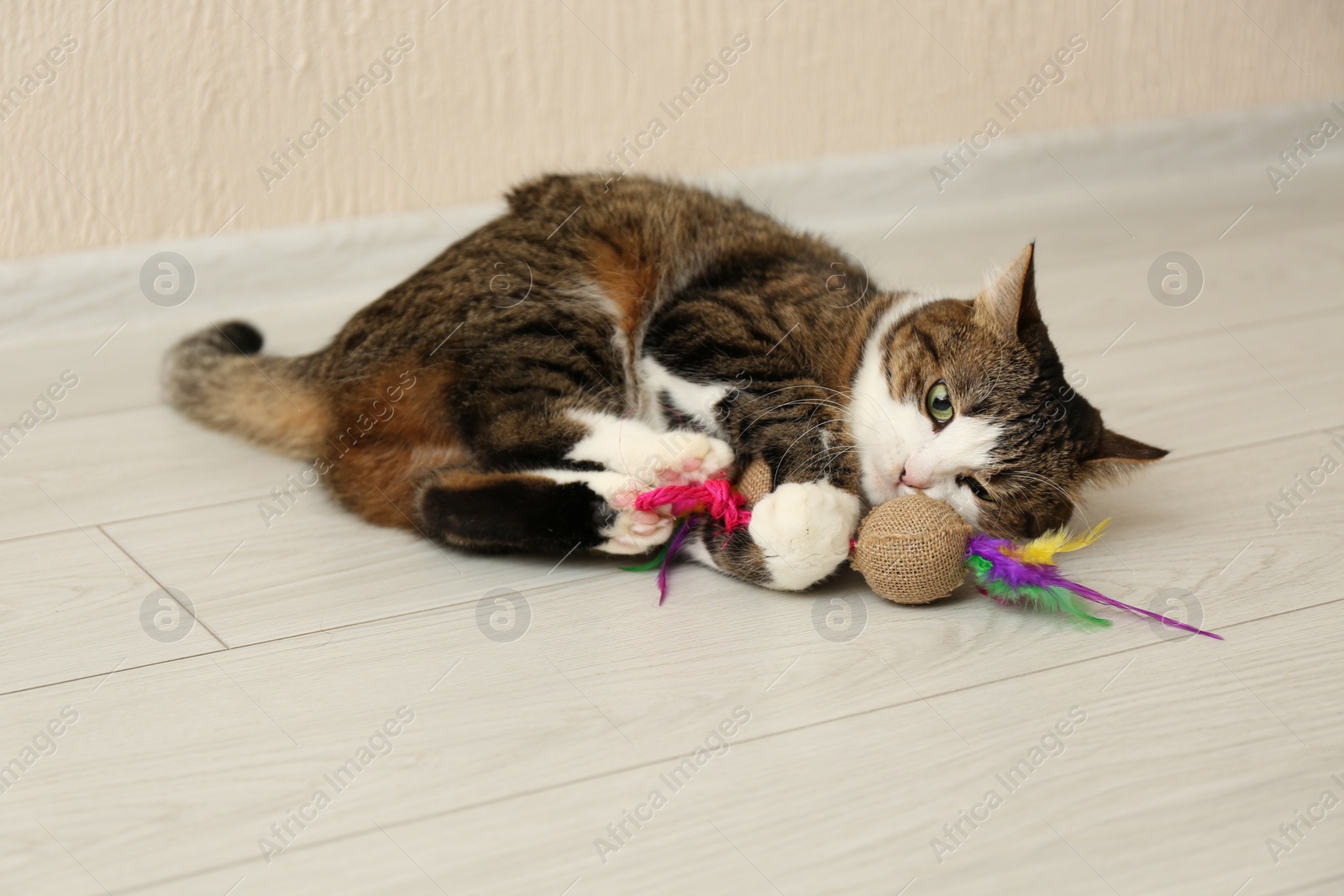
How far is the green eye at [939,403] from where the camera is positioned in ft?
4.67

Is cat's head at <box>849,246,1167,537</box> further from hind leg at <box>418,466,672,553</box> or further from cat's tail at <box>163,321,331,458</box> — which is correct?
cat's tail at <box>163,321,331,458</box>

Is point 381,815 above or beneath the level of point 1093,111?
beneath

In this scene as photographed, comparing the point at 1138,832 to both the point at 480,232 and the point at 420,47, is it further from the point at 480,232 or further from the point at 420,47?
the point at 420,47

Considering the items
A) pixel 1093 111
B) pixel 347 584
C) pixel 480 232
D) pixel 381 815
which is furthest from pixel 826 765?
pixel 1093 111

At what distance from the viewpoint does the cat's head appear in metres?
1.39

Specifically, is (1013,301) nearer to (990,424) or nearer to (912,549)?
(990,424)

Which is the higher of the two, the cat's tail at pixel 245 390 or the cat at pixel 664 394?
the cat at pixel 664 394

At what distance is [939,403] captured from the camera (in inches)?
56.4

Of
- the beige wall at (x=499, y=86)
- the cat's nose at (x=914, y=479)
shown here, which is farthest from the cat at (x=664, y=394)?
the beige wall at (x=499, y=86)

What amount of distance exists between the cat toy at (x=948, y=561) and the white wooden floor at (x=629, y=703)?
0.10ft

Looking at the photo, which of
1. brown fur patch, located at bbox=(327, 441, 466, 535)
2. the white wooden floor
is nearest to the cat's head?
the white wooden floor

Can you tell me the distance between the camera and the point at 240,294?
2.48 m

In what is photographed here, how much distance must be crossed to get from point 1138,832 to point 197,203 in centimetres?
210

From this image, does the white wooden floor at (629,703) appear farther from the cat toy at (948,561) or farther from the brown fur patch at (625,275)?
the brown fur patch at (625,275)
